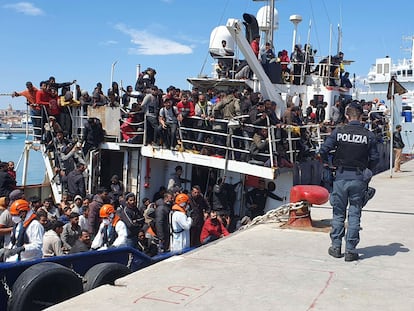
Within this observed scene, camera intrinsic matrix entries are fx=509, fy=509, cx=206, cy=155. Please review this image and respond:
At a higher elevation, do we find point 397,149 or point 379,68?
point 379,68

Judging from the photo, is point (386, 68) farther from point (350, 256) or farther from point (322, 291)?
point (322, 291)

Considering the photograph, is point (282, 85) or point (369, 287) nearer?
point (369, 287)

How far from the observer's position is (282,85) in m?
15.0

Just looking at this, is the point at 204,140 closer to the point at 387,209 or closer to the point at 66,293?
the point at 387,209

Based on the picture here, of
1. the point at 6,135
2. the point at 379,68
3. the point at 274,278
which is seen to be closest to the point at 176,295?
the point at 274,278

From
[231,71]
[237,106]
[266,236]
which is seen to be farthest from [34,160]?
[266,236]

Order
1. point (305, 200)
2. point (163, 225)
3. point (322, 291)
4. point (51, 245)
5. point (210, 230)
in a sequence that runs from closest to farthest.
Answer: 1. point (322, 291)
2. point (51, 245)
3. point (305, 200)
4. point (210, 230)
5. point (163, 225)

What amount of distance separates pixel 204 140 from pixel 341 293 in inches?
271

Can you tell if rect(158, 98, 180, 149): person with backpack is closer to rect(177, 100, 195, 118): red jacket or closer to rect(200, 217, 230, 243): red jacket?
rect(177, 100, 195, 118): red jacket

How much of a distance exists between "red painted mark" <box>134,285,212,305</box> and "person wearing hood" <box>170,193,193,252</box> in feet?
10.0

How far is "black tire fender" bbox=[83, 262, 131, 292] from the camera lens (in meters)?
5.18

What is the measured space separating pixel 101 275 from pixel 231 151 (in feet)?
17.9

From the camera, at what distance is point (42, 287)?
4812 millimetres

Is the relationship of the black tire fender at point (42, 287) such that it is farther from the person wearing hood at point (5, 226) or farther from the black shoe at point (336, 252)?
the black shoe at point (336, 252)
